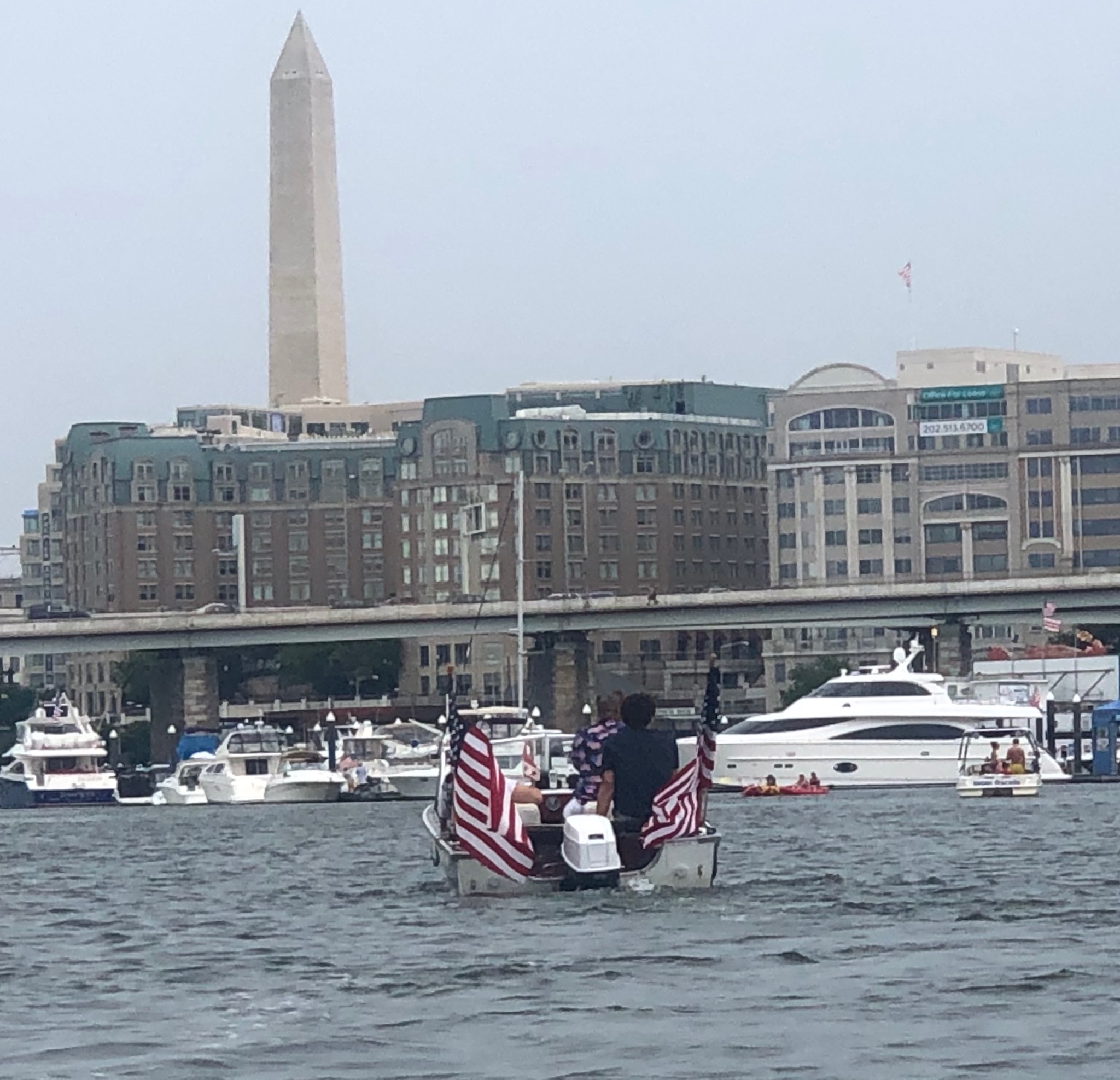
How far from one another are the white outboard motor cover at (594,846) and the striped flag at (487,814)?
109 cm

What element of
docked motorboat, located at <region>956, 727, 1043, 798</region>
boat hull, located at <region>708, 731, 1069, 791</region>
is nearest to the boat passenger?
docked motorboat, located at <region>956, 727, 1043, 798</region>

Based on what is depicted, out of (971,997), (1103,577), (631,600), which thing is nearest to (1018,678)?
(1103,577)

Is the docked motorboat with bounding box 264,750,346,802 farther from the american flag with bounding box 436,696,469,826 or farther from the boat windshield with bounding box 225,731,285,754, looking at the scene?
the american flag with bounding box 436,696,469,826

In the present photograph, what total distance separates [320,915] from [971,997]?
38.5 ft

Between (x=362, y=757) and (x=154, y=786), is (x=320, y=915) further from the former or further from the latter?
(x=154, y=786)

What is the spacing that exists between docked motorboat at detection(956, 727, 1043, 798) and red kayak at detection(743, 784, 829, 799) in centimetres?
380

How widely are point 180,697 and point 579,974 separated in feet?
408

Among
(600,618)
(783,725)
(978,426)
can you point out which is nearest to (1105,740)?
(783,725)

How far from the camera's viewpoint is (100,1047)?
942 inches

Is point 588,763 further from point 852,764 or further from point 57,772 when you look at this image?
point 57,772

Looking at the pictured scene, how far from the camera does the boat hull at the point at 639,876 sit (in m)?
35.0

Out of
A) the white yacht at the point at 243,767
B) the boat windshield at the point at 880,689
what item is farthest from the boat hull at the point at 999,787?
the white yacht at the point at 243,767

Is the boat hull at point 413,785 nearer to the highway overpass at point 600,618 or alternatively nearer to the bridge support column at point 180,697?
the highway overpass at point 600,618

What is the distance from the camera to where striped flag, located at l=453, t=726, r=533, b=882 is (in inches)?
1388
